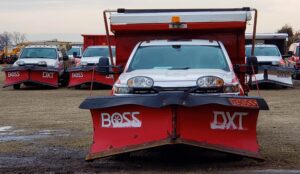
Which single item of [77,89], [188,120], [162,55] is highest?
[162,55]

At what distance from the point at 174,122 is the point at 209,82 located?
80cm

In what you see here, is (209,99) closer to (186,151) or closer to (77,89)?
(186,151)

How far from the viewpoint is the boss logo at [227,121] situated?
765 cm

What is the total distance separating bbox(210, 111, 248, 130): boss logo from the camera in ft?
25.1

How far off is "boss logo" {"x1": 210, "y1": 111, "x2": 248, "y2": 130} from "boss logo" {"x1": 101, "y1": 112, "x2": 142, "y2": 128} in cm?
90

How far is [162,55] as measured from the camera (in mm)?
9500

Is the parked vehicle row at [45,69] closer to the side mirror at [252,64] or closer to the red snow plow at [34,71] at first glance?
the red snow plow at [34,71]

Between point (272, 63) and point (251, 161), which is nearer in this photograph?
point (251, 161)

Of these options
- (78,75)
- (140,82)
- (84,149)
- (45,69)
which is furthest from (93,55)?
(140,82)

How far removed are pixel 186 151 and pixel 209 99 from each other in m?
2.07

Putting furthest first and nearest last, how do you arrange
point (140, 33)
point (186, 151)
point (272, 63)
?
point (272, 63)
point (140, 33)
point (186, 151)

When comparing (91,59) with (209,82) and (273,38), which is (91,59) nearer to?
(273,38)

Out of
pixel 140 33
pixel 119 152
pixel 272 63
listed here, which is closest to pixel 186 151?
pixel 119 152

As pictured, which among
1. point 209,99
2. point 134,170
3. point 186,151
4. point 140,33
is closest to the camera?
point 209,99
